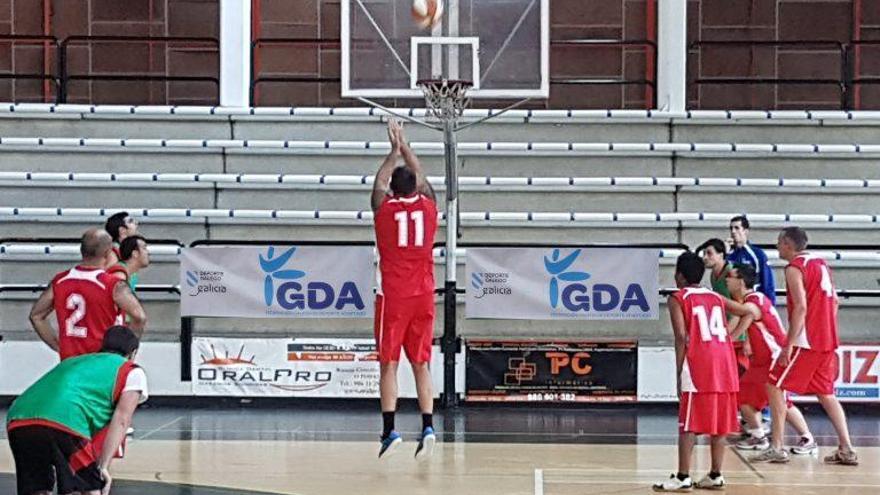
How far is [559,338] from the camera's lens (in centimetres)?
1625

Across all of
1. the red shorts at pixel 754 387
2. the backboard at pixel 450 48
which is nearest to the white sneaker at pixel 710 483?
the red shorts at pixel 754 387

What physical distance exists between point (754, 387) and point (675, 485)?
8.36 feet

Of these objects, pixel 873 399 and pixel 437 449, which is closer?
pixel 437 449

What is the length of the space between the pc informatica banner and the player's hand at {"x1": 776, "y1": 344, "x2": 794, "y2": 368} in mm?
3799

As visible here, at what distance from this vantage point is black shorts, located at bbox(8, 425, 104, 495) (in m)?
7.48

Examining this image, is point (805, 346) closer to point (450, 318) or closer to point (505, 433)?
point (505, 433)

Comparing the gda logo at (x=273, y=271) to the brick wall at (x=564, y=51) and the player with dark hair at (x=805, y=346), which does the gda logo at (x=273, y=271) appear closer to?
the brick wall at (x=564, y=51)

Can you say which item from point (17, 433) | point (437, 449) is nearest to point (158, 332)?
point (437, 449)

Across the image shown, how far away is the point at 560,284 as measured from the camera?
619 inches

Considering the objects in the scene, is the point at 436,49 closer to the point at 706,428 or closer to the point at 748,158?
the point at 748,158

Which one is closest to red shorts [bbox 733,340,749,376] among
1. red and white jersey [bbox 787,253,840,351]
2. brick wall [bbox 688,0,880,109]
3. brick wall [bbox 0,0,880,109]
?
red and white jersey [bbox 787,253,840,351]

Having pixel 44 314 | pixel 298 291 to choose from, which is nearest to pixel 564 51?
pixel 298 291

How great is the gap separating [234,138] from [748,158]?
6.36 m

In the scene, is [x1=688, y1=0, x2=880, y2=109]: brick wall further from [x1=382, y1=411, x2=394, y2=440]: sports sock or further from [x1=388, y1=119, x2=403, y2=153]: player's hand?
[x1=382, y1=411, x2=394, y2=440]: sports sock
